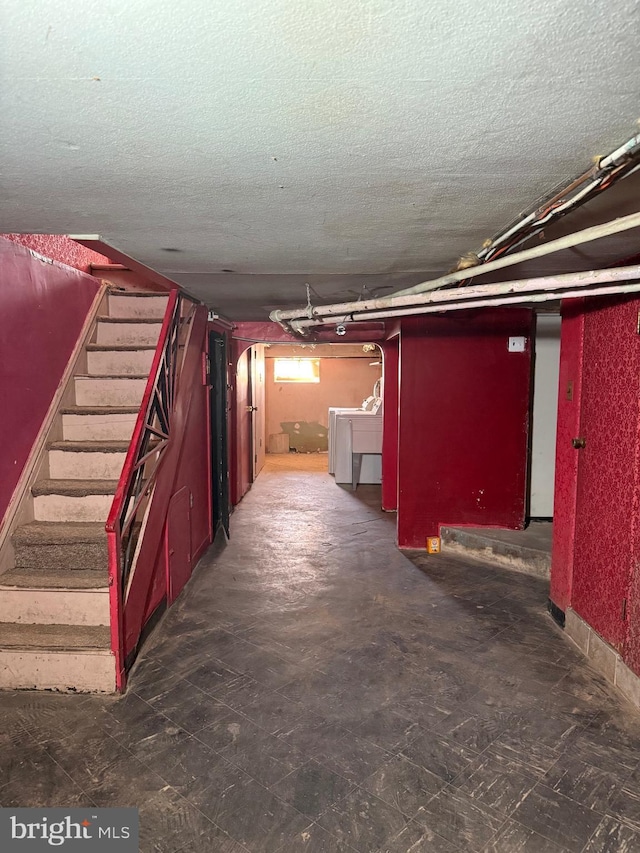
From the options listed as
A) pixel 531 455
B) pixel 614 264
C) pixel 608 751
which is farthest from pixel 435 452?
pixel 608 751

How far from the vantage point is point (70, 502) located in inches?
117

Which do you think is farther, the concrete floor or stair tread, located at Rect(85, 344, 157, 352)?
stair tread, located at Rect(85, 344, 157, 352)

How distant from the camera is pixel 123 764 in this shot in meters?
1.95

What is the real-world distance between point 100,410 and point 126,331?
800 mm

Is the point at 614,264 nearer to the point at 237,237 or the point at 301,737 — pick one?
the point at 237,237

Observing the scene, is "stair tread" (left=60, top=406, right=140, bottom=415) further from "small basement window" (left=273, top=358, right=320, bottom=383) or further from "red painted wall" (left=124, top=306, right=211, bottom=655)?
"small basement window" (left=273, top=358, right=320, bottom=383)

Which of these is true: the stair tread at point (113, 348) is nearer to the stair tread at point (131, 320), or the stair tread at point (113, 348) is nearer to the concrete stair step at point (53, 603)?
the stair tread at point (131, 320)

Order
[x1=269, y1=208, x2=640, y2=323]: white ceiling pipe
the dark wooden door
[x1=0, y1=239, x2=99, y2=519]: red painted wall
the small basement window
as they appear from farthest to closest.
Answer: the small basement window < the dark wooden door < [x1=0, y1=239, x2=99, y2=519]: red painted wall < [x1=269, y1=208, x2=640, y2=323]: white ceiling pipe

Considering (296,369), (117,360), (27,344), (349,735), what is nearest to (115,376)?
(117,360)

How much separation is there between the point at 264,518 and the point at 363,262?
352cm

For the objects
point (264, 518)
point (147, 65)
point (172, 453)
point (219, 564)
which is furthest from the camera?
point (264, 518)

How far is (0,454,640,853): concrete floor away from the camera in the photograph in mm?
1697

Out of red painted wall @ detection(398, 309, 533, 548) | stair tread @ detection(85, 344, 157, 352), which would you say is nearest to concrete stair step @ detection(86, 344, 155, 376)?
stair tread @ detection(85, 344, 157, 352)

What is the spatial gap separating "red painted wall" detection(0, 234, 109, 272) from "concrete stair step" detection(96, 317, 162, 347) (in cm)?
53
